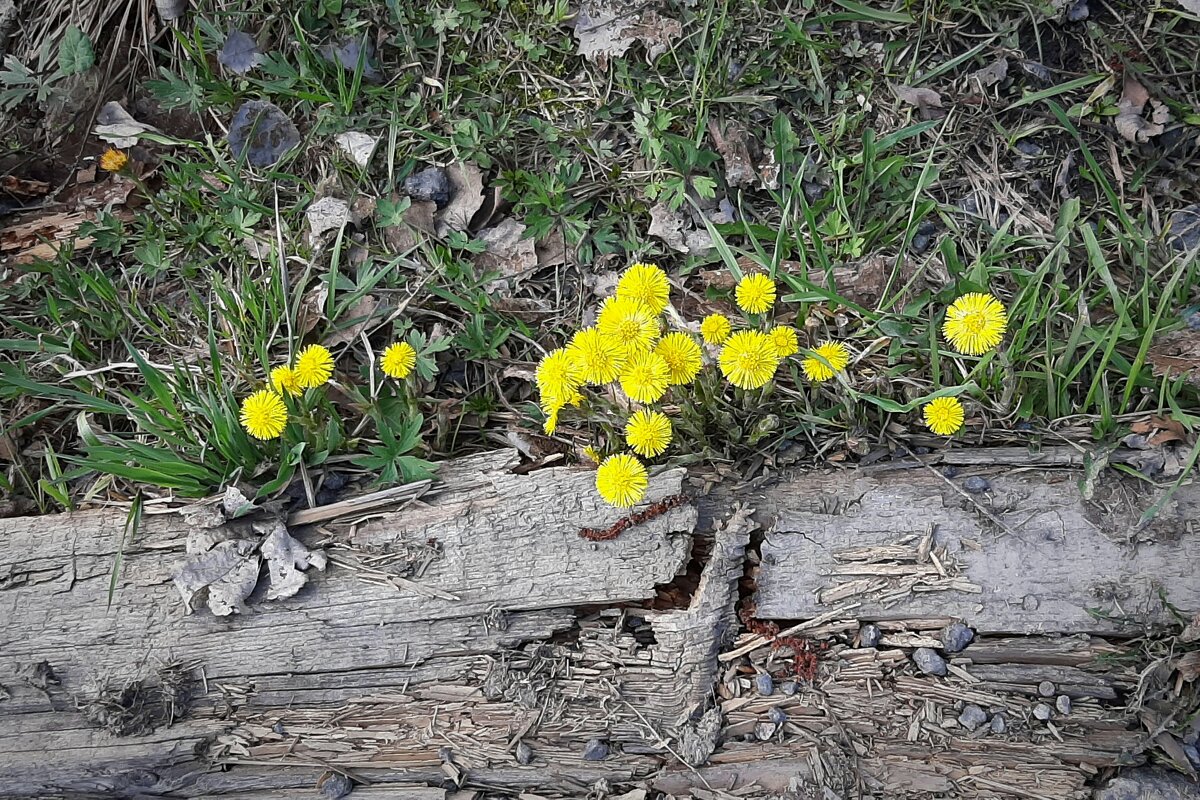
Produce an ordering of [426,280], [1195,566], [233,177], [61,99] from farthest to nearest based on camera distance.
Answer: [61,99] < [233,177] < [426,280] < [1195,566]

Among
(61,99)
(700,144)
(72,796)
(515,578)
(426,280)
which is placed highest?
(61,99)

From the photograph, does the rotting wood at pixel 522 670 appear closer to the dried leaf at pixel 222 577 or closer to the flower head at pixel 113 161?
the dried leaf at pixel 222 577

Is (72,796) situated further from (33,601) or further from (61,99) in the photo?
(61,99)

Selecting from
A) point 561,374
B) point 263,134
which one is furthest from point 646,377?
point 263,134

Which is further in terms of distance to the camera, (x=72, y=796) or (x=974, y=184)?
(x=974, y=184)

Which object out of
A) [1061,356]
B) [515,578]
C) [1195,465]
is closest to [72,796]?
[515,578]

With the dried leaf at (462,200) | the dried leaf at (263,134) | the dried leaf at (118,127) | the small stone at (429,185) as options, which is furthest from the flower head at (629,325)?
the dried leaf at (118,127)

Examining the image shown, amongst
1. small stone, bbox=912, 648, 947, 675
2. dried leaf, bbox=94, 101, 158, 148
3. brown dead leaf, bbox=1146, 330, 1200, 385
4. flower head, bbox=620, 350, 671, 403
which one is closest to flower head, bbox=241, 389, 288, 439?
flower head, bbox=620, 350, 671, 403
